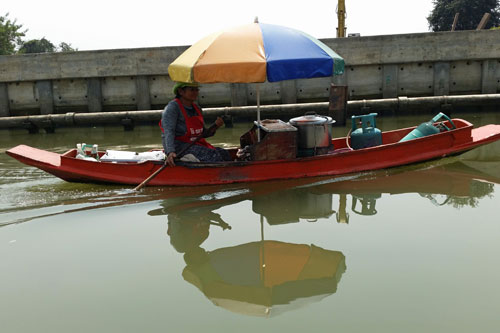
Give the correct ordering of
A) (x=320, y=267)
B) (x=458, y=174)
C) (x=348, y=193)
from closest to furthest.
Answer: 1. (x=320, y=267)
2. (x=348, y=193)
3. (x=458, y=174)

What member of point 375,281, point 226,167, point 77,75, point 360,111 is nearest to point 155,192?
point 226,167

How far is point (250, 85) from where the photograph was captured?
1430 centimetres

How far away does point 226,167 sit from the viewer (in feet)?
21.5

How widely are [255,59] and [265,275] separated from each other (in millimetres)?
2582

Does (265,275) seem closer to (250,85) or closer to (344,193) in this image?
(344,193)

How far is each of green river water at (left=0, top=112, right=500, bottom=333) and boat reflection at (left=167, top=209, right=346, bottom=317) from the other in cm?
2

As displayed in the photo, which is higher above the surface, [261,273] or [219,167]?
[219,167]

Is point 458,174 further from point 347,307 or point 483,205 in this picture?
point 347,307

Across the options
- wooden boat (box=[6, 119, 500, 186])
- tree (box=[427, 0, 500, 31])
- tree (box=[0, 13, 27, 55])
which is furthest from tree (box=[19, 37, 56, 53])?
wooden boat (box=[6, 119, 500, 186])

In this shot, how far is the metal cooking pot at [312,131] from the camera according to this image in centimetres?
668

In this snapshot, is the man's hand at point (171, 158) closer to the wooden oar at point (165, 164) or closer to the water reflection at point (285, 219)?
the wooden oar at point (165, 164)

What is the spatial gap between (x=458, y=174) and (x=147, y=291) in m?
5.23

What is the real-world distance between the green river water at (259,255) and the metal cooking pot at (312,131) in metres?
0.53

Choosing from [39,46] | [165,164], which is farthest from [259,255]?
[39,46]
